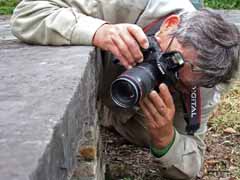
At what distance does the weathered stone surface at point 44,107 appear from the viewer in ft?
3.57

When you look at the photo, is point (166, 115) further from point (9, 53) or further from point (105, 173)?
point (105, 173)

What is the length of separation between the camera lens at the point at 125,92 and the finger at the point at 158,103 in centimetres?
16

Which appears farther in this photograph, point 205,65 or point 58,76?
point 205,65

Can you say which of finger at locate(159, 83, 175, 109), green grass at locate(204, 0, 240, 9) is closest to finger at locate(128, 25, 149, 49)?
finger at locate(159, 83, 175, 109)

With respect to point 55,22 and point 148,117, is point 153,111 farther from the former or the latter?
point 55,22

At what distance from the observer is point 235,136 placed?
10.00 ft

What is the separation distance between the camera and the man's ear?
191 cm

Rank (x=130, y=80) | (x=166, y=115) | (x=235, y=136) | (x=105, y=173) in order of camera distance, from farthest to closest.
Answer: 1. (x=235, y=136)
2. (x=105, y=173)
3. (x=166, y=115)
4. (x=130, y=80)

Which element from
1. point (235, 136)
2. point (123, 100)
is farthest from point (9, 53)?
point (235, 136)

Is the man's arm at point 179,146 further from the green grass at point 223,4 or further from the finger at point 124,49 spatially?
the green grass at point 223,4

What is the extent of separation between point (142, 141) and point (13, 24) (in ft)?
2.98

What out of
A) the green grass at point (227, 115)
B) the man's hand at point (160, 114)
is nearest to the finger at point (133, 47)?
the man's hand at point (160, 114)

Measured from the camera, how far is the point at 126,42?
1.81 metres

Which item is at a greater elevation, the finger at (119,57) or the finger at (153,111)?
the finger at (119,57)
